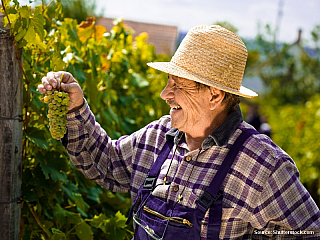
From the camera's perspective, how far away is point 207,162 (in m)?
1.79

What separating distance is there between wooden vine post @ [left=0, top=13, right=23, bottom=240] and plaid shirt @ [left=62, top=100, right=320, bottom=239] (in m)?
0.25

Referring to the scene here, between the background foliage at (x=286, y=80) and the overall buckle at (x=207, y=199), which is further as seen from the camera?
the background foliage at (x=286, y=80)

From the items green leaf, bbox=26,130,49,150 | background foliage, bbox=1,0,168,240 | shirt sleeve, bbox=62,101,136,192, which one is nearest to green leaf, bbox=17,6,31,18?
background foliage, bbox=1,0,168,240

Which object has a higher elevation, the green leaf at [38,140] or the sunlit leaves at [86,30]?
the sunlit leaves at [86,30]

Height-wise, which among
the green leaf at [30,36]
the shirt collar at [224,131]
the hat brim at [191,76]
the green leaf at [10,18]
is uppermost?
the green leaf at [10,18]

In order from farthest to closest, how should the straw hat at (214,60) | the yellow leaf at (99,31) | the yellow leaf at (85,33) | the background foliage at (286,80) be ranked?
the background foliage at (286,80)
the yellow leaf at (99,31)
the yellow leaf at (85,33)
the straw hat at (214,60)

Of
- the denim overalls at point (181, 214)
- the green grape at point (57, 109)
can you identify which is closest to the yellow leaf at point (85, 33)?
the green grape at point (57, 109)

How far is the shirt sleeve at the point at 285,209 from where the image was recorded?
1.63 m

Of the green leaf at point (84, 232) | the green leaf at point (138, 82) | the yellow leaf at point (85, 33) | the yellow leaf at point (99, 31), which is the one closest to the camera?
the green leaf at point (84, 232)

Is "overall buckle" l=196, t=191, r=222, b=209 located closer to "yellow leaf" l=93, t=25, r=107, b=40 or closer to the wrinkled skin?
the wrinkled skin

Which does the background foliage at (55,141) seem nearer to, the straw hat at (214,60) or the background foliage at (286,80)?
the straw hat at (214,60)

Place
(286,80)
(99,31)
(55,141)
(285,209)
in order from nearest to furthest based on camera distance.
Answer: (285,209)
(55,141)
(99,31)
(286,80)

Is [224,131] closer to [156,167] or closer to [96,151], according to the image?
[156,167]

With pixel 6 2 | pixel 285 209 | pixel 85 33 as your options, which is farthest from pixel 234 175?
pixel 85 33
